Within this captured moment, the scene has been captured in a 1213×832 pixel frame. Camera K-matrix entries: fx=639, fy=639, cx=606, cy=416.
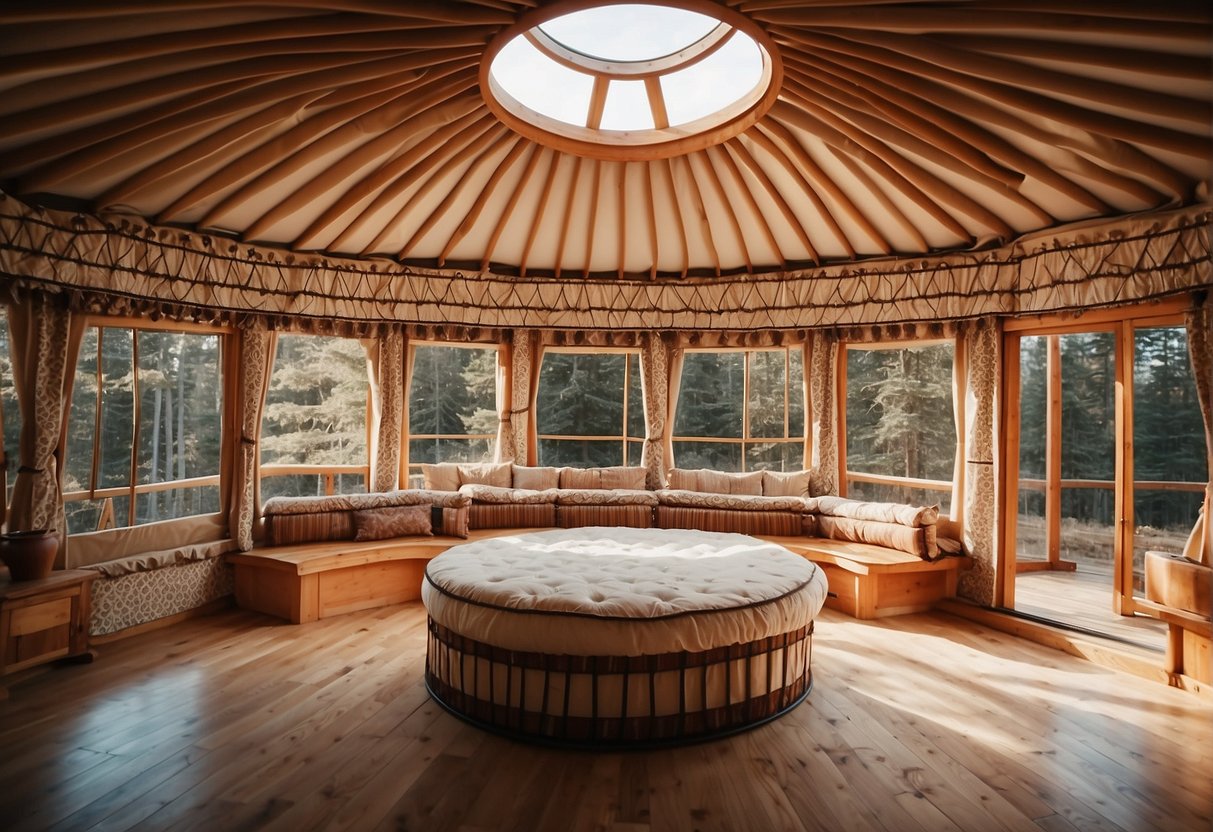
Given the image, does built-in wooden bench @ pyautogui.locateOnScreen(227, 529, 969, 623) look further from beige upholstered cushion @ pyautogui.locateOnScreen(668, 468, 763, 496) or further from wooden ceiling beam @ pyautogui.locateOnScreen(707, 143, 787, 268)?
wooden ceiling beam @ pyautogui.locateOnScreen(707, 143, 787, 268)

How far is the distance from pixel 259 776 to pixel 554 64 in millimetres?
3796

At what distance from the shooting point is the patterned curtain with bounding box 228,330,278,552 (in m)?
5.10

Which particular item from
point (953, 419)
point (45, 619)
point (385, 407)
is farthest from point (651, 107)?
point (45, 619)

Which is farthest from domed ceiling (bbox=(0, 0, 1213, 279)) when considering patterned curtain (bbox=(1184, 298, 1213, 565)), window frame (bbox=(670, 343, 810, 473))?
window frame (bbox=(670, 343, 810, 473))

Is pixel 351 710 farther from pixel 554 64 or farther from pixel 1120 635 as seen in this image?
pixel 1120 635

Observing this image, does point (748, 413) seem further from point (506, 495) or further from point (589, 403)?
point (506, 495)

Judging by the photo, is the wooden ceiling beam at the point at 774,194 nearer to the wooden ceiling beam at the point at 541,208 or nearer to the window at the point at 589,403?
the wooden ceiling beam at the point at 541,208

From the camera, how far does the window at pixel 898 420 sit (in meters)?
5.92

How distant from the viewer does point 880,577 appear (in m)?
5.10

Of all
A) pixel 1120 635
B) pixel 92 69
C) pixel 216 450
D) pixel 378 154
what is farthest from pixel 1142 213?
pixel 216 450

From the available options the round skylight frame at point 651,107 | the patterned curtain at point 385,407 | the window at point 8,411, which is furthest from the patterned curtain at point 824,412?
the window at point 8,411

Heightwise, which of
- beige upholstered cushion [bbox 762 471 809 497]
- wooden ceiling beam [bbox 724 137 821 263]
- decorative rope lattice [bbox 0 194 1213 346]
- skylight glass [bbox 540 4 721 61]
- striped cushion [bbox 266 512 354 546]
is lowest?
striped cushion [bbox 266 512 354 546]

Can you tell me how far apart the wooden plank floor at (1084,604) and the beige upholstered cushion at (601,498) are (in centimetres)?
317

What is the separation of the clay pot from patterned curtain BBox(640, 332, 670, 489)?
181 inches
